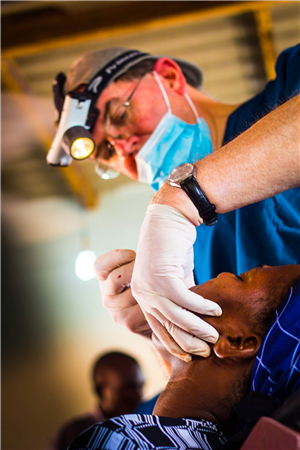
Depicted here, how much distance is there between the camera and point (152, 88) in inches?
76.9

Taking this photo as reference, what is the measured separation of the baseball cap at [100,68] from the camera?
1.87 m

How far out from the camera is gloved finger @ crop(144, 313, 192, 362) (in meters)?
1.12

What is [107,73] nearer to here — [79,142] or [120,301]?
[79,142]

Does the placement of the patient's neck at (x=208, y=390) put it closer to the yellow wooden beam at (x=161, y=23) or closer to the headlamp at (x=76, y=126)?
the headlamp at (x=76, y=126)

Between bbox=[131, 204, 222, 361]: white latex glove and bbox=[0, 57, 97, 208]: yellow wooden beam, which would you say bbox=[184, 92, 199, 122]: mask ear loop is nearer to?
bbox=[131, 204, 222, 361]: white latex glove

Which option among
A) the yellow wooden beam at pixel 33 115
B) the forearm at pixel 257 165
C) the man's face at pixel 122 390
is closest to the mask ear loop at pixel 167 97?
the forearm at pixel 257 165

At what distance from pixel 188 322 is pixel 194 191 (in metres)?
0.34

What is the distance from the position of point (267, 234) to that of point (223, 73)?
374 centimetres

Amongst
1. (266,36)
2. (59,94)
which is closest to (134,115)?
(59,94)

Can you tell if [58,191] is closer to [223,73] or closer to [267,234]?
[223,73]

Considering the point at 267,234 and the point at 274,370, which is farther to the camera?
the point at 267,234

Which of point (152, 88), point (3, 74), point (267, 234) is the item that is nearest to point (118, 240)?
point (267, 234)

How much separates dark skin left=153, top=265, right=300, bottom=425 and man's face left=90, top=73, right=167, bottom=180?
94cm

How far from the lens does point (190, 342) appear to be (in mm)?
1086
